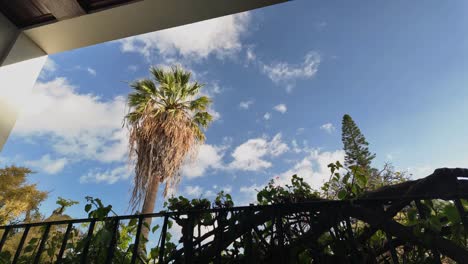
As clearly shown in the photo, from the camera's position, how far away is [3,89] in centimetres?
150

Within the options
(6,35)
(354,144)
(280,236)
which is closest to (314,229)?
(280,236)

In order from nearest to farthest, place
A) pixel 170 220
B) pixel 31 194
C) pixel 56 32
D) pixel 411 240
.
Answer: pixel 411 240
pixel 170 220
pixel 56 32
pixel 31 194

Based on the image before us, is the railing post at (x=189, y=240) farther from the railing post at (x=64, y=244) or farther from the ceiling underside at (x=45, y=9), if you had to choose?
the ceiling underside at (x=45, y=9)

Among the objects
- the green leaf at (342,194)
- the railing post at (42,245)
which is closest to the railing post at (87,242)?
the railing post at (42,245)

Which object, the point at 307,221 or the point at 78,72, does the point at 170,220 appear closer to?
the point at 307,221

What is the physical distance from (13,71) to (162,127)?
4650 millimetres

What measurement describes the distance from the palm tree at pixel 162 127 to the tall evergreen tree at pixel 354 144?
1187 cm

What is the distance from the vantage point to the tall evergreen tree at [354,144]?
603 inches

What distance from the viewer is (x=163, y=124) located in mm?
6223

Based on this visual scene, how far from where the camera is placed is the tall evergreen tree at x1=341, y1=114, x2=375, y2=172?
603 inches

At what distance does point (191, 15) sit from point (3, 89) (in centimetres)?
126

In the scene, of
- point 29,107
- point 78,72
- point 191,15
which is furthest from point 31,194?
point 191,15

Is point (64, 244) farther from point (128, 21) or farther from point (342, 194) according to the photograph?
point (128, 21)

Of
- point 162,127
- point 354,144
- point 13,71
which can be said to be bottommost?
point 13,71
